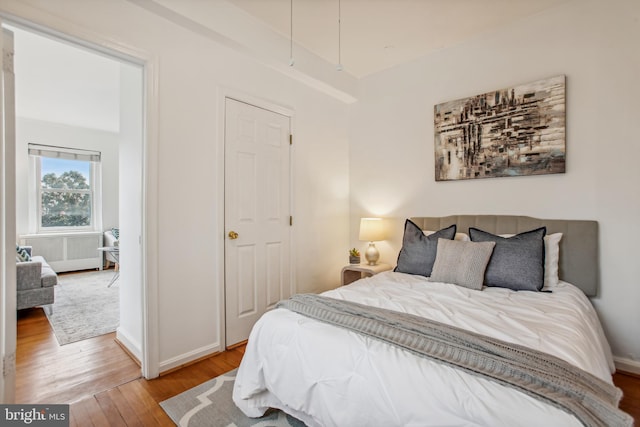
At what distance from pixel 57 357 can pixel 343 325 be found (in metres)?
2.54

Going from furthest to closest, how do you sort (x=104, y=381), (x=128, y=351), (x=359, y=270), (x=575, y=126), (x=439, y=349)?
(x=359, y=270) → (x=128, y=351) → (x=575, y=126) → (x=104, y=381) → (x=439, y=349)

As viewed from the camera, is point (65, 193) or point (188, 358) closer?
point (188, 358)

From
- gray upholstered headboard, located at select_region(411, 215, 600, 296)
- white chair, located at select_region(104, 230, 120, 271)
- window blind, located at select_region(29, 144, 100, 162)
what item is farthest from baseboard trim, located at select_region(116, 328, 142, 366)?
window blind, located at select_region(29, 144, 100, 162)

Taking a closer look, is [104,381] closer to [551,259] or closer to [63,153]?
[551,259]

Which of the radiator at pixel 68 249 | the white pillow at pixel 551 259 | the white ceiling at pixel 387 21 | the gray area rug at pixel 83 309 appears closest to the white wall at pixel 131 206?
the gray area rug at pixel 83 309

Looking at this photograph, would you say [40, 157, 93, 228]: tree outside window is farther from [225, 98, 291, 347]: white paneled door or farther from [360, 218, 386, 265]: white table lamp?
[360, 218, 386, 265]: white table lamp

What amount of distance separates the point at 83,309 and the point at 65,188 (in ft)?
11.0

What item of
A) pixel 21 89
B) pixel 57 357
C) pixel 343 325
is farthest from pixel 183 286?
pixel 21 89

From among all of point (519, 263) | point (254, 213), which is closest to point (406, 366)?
point (519, 263)

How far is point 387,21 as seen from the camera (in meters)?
2.65

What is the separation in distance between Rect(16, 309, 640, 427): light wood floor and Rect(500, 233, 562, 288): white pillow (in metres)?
0.78

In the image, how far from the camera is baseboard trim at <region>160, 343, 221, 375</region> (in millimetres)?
2240

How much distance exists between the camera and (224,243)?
2.62 m

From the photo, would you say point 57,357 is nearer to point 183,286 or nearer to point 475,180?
point 183,286
